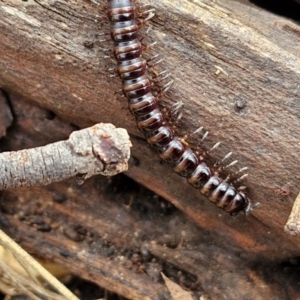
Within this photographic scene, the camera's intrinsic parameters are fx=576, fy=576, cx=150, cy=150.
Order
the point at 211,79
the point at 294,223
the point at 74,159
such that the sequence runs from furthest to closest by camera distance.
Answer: the point at 211,79 < the point at 294,223 < the point at 74,159

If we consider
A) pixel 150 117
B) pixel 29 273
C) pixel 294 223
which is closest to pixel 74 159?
pixel 150 117

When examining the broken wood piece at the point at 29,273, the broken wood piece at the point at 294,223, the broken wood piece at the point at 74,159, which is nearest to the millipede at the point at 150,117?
the broken wood piece at the point at 294,223

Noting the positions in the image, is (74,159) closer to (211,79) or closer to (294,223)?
(211,79)

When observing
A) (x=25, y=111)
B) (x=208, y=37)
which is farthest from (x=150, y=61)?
(x=25, y=111)

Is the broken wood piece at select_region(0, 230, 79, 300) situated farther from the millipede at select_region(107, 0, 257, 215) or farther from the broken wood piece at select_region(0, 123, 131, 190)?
the millipede at select_region(107, 0, 257, 215)

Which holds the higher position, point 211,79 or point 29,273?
point 211,79

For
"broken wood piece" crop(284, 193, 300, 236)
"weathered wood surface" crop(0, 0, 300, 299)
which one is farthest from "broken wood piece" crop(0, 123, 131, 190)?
"broken wood piece" crop(284, 193, 300, 236)
